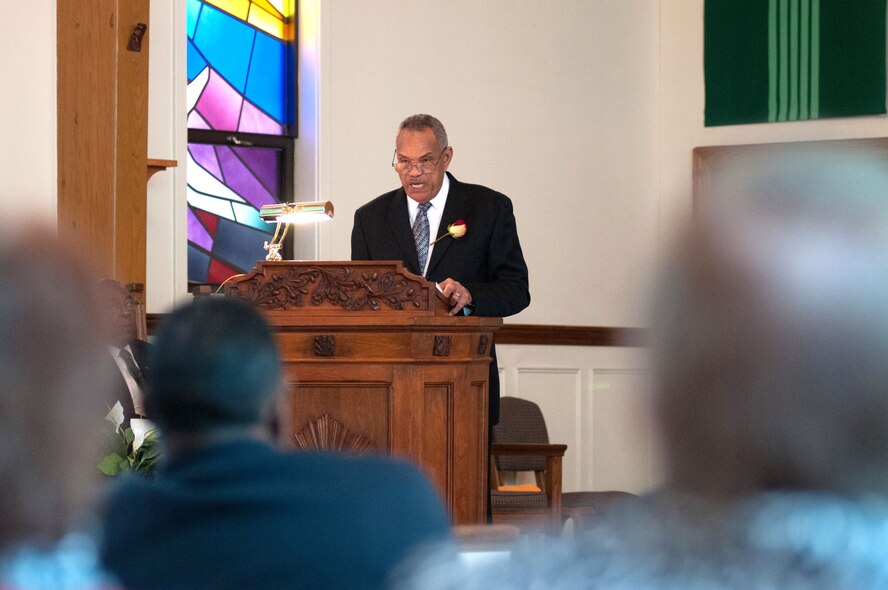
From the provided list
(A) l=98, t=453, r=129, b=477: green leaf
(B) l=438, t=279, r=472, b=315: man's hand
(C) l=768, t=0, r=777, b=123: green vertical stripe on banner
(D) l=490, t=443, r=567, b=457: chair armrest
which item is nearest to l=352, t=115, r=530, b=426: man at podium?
(B) l=438, t=279, r=472, b=315: man's hand

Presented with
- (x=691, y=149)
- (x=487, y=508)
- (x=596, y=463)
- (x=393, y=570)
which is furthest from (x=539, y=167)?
(x=393, y=570)

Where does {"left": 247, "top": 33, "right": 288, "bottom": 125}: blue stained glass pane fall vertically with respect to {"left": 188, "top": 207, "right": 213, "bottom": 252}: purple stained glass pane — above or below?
above

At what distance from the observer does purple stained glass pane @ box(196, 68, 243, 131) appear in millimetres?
7738

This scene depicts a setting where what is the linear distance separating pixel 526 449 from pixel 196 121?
3.22 m

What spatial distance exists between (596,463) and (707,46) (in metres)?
3.01

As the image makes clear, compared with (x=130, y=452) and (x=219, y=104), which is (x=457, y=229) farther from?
(x=219, y=104)

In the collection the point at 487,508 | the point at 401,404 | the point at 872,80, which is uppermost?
the point at 872,80

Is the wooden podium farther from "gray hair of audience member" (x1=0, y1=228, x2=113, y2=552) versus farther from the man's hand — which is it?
"gray hair of audience member" (x1=0, y1=228, x2=113, y2=552)

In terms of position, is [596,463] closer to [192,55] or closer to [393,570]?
[192,55]

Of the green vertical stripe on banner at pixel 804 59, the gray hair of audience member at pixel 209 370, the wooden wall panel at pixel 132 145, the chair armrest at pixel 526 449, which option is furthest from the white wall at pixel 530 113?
the gray hair of audience member at pixel 209 370

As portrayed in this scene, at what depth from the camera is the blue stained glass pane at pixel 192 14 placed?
7625mm

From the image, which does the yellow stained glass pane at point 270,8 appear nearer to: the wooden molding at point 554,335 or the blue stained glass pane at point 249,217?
the blue stained glass pane at point 249,217

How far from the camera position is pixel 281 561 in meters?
1.12

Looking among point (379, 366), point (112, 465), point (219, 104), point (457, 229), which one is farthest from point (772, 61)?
point (112, 465)
